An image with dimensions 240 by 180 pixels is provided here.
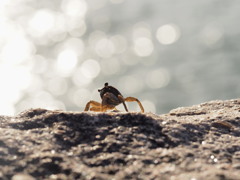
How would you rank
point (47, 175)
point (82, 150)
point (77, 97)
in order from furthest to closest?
point (77, 97) → point (82, 150) → point (47, 175)

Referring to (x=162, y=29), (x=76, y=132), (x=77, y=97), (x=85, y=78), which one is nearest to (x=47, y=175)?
(x=76, y=132)

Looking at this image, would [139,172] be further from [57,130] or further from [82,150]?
[57,130]

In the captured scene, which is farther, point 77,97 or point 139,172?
point 77,97

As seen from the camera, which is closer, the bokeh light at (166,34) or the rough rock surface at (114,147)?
the rough rock surface at (114,147)

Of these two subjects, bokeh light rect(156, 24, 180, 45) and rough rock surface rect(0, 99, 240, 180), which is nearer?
rough rock surface rect(0, 99, 240, 180)

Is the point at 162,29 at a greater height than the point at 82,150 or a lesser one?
greater

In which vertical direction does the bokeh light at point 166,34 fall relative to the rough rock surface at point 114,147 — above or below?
above

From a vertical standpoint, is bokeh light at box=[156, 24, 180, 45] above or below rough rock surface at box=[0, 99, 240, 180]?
above

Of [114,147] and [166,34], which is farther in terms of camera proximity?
[166,34]
